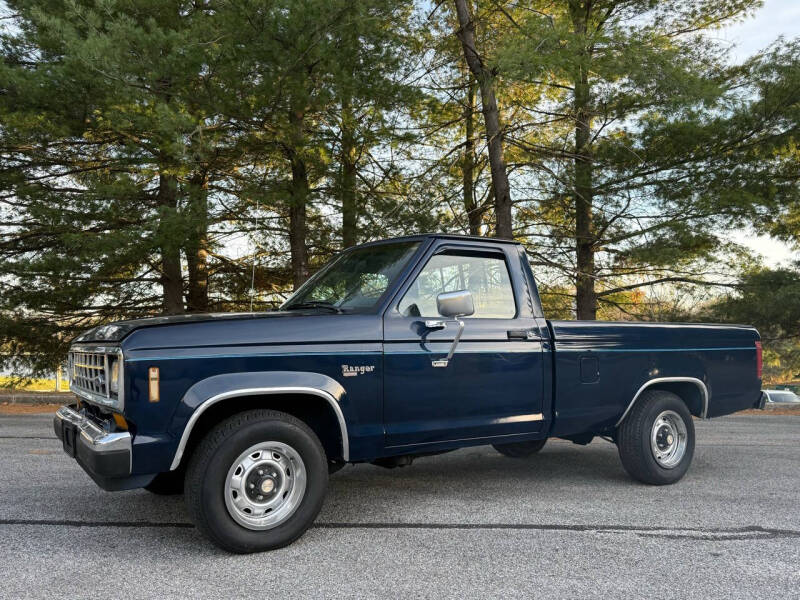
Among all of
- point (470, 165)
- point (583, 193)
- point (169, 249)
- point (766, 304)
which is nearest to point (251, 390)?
point (169, 249)

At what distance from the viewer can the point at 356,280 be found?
5109 millimetres

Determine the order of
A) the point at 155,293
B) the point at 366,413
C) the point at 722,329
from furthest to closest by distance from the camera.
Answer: the point at 155,293, the point at 722,329, the point at 366,413

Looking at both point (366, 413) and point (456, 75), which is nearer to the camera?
point (366, 413)

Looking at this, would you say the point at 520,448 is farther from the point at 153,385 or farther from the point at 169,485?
the point at 153,385

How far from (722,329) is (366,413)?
389 cm

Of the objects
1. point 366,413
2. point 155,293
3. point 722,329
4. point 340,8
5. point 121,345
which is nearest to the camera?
point 121,345

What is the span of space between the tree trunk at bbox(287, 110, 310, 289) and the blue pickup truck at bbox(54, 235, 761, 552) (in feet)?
24.7

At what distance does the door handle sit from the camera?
518cm

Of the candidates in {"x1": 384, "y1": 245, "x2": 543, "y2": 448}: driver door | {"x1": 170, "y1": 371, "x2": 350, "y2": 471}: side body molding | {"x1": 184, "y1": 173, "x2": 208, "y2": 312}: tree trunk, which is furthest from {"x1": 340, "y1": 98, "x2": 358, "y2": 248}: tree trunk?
{"x1": 170, "y1": 371, "x2": 350, "y2": 471}: side body molding

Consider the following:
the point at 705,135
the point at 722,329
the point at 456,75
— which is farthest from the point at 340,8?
the point at 722,329

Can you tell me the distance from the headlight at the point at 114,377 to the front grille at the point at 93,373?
1 centimetres

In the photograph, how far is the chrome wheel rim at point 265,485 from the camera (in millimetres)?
4020

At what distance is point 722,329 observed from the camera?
6449 millimetres

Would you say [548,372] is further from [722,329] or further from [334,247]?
[334,247]
